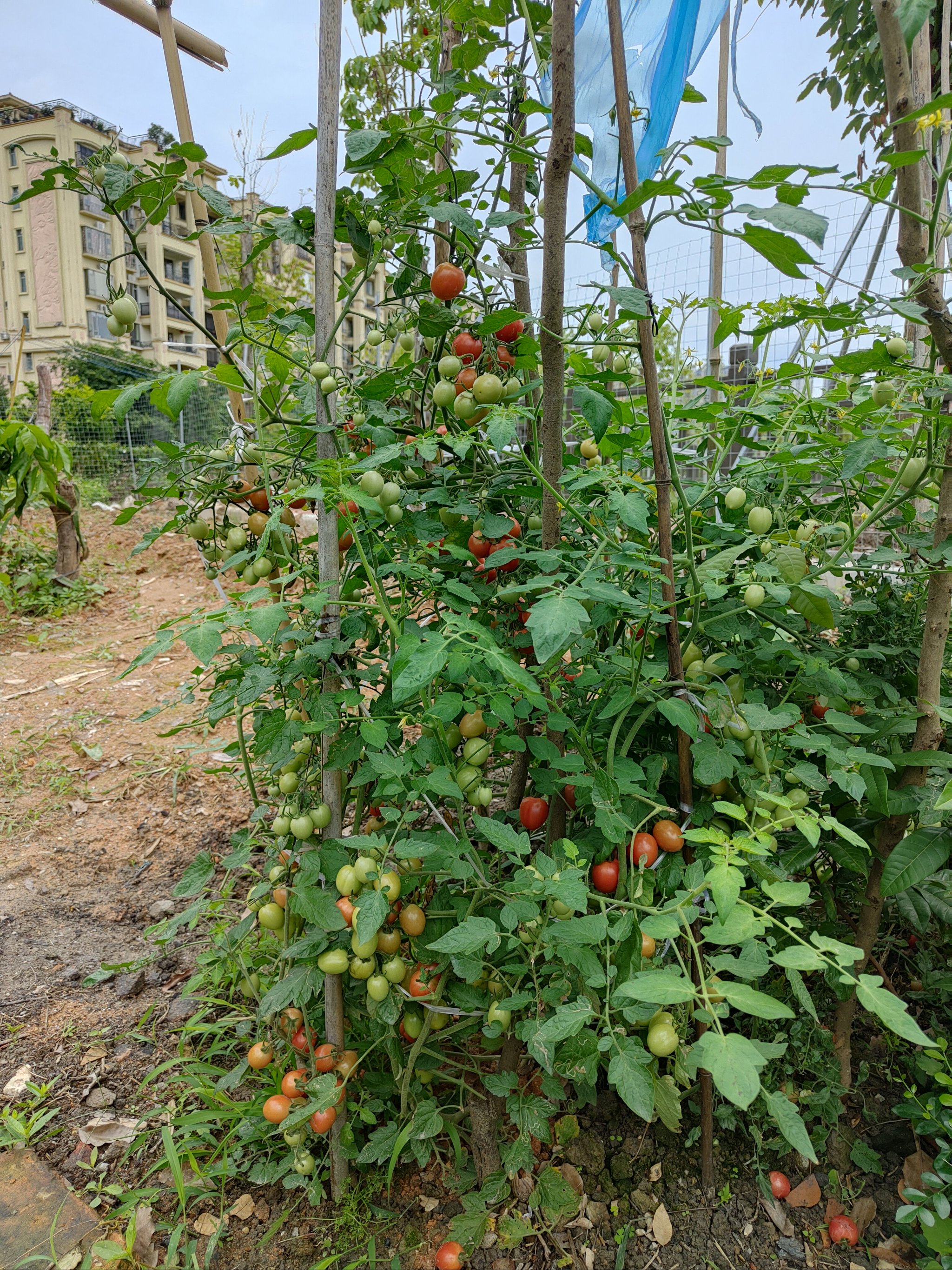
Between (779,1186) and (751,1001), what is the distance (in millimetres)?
740

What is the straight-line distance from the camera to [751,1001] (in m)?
0.73

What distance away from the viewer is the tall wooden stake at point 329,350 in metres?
1.03

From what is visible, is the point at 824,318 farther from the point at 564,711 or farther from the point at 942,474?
the point at 564,711

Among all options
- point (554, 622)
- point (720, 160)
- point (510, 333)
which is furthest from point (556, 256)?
point (720, 160)

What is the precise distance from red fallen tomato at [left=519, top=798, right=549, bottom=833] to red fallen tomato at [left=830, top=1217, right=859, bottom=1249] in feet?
2.51

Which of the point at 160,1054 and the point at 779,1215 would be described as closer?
the point at 779,1215

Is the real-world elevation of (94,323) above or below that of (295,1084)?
above

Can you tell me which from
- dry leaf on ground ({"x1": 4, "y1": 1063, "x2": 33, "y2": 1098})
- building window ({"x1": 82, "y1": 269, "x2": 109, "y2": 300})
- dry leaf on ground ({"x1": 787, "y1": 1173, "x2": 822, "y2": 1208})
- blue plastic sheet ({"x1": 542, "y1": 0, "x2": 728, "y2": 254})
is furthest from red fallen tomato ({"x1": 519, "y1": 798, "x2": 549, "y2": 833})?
building window ({"x1": 82, "y1": 269, "x2": 109, "y2": 300})

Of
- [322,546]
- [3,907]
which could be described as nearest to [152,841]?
[3,907]

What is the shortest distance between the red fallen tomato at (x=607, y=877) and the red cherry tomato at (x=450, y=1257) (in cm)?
58

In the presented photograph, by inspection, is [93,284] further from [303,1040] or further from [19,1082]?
[303,1040]

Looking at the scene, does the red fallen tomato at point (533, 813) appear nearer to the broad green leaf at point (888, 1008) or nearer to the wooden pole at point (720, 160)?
the broad green leaf at point (888, 1008)

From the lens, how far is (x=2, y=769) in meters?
2.64

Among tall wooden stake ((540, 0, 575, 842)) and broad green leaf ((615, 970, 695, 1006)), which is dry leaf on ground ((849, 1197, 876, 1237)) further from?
tall wooden stake ((540, 0, 575, 842))
